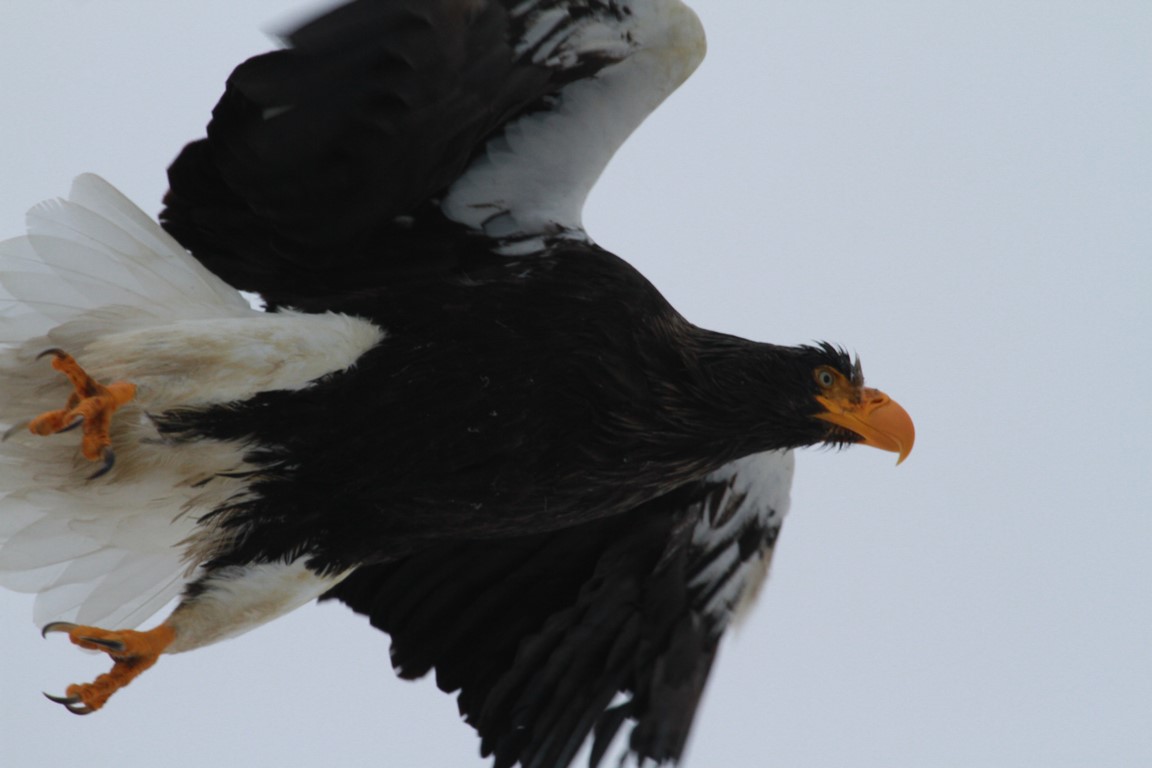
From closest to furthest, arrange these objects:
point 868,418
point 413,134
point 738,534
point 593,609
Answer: point 413,134, point 868,418, point 593,609, point 738,534

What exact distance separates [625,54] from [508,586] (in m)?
1.93

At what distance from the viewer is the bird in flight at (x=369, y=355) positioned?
4281 mm

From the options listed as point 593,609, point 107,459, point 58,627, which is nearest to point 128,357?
point 107,459

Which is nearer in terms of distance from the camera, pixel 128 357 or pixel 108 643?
pixel 128 357

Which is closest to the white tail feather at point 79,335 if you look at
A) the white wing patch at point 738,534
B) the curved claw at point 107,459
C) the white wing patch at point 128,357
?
the white wing patch at point 128,357

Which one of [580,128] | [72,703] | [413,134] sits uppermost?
[580,128]

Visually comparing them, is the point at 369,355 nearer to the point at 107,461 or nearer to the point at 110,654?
the point at 107,461

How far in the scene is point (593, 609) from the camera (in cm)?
538

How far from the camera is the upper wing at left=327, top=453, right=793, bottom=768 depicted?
17.4 ft

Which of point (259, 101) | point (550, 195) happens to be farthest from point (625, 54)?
point (259, 101)

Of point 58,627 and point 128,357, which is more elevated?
point 128,357

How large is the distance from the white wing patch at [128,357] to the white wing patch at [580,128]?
0.62 metres

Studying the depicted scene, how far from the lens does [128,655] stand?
4465 mm

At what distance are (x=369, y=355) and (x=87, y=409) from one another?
2.69 feet
